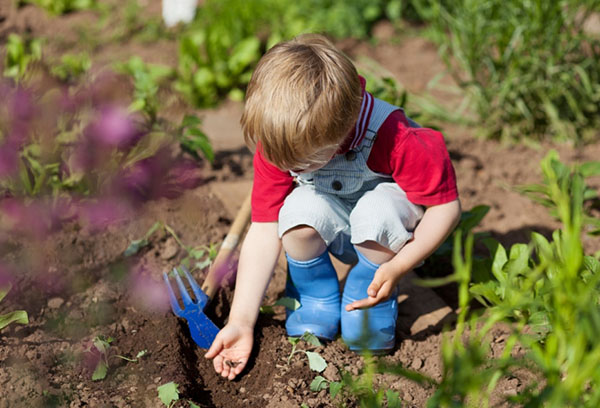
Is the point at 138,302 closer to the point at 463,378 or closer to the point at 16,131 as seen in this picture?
the point at 16,131

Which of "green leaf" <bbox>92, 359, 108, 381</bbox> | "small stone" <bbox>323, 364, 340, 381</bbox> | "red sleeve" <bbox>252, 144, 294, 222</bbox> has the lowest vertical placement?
"small stone" <bbox>323, 364, 340, 381</bbox>

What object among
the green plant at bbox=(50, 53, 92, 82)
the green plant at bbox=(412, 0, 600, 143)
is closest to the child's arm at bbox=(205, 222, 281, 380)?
the green plant at bbox=(412, 0, 600, 143)

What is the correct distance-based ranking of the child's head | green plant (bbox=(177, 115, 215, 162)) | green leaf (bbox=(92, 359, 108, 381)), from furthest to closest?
green plant (bbox=(177, 115, 215, 162)) → green leaf (bbox=(92, 359, 108, 381)) → the child's head

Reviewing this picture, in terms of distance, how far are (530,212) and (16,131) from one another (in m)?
1.95

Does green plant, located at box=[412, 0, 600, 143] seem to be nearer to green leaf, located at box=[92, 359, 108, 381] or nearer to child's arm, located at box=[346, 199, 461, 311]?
child's arm, located at box=[346, 199, 461, 311]

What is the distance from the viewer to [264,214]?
6.23 feet

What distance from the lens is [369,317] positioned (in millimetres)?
1835

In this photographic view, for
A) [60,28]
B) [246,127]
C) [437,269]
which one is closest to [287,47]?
[246,127]

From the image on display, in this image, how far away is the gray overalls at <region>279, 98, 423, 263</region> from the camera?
68.2 inches

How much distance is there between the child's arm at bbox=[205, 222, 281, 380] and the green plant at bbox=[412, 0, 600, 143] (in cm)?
142

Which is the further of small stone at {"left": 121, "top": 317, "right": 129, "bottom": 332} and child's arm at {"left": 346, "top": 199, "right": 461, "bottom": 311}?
small stone at {"left": 121, "top": 317, "right": 129, "bottom": 332}

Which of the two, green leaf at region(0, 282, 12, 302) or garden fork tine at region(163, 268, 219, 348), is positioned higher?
green leaf at region(0, 282, 12, 302)

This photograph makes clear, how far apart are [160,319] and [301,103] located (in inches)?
33.1

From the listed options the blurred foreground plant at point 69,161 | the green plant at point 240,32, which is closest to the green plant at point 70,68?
the green plant at point 240,32
